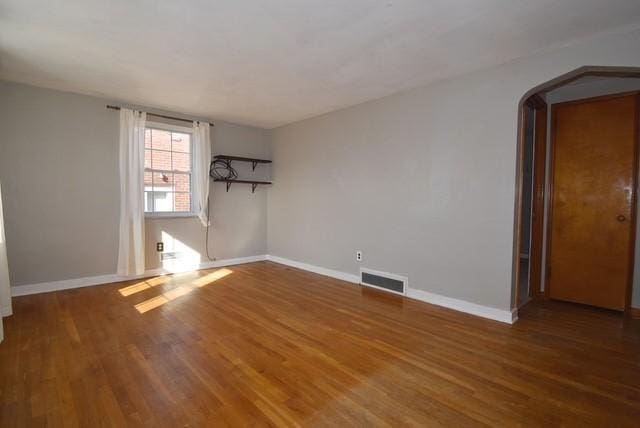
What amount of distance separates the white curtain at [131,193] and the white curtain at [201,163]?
77 cm

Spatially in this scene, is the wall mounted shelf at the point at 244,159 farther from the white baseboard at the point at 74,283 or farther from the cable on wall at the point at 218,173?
the white baseboard at the point at 74,283

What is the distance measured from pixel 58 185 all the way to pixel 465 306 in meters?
4.93

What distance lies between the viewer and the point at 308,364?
2152 millimetres

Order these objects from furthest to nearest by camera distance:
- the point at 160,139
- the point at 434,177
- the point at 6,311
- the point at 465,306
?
the point at 160,139 < the point at 434,177 < the point at 465,306 < the point at 6,311

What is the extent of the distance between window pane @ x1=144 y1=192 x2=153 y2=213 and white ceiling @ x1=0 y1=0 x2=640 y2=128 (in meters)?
1.41

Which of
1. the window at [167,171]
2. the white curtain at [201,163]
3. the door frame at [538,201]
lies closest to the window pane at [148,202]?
the window at [167,171]

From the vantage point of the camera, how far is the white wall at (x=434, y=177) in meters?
2.86

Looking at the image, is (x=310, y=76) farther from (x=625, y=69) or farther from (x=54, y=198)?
(x=54, y=198)

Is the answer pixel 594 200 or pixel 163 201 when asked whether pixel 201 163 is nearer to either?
pixel 163 201

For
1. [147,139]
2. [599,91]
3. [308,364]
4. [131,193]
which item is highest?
[599,91]

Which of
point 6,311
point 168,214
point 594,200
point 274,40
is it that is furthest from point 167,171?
point 594,200

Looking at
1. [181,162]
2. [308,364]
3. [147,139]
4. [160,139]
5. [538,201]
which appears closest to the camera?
[308,364]

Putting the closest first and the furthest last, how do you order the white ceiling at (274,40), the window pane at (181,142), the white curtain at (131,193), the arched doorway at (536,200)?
the white ceiling at (274,40) < the arched doorway at (536,200) < the white curtain at (131,193) < the window pane at (181,142)

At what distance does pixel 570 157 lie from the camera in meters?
3.52
